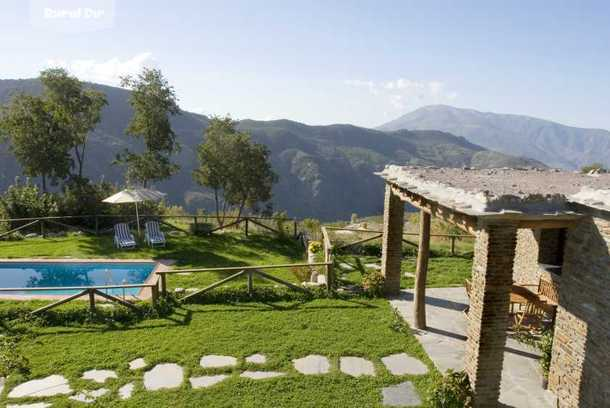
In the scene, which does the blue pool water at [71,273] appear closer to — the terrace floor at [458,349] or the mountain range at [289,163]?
the terrace floor at [458,349]

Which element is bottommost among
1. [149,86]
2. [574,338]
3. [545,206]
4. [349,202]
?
[349,202]

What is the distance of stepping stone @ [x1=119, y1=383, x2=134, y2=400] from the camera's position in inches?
268

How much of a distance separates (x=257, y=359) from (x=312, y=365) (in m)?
1.06

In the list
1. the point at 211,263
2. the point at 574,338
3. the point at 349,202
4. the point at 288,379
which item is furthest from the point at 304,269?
the point at 349,202

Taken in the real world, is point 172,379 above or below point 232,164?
below

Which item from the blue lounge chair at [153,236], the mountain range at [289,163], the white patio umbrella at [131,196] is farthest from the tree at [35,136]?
the mountain range at [289,163]

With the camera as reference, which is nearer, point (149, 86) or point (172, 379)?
point (172, 379)

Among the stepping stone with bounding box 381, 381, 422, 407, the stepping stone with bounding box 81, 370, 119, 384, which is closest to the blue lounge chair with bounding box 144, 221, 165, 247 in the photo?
the stepping stone with bounding box 81, 370, 119, 384

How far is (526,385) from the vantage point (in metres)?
7.33

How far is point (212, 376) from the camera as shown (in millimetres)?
7434

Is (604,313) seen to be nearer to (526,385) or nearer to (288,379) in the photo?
(526,385)

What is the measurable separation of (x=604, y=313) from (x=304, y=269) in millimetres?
8412

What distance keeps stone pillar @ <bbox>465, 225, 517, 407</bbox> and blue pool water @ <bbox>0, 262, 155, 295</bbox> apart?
1016 centimetres

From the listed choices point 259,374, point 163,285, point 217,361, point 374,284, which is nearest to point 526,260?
point 374,284
